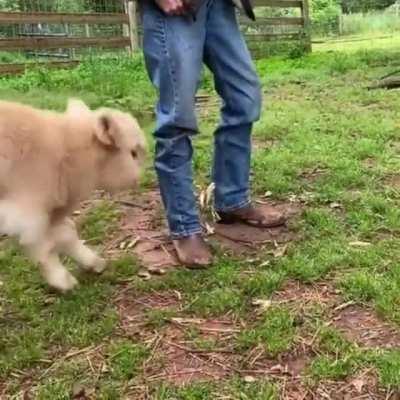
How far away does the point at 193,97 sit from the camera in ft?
10.5

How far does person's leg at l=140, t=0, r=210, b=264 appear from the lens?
10.2 feet

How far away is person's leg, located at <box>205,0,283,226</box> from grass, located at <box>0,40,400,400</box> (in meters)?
0.33

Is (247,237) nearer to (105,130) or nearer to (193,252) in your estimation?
(193,252)

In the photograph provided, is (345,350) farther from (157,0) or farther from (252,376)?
(157,0)

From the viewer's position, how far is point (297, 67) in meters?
11.5

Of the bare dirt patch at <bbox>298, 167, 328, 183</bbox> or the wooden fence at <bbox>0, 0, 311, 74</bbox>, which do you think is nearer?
the bare dirt patch at <bbox>298, 167, 328, 183</bbox>

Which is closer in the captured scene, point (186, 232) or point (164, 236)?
point (186, 232)

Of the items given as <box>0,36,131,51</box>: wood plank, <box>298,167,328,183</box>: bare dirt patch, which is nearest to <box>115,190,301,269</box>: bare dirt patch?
<box>298,167,328,183</box>: bare dirt patch

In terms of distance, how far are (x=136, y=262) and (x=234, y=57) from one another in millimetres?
1014

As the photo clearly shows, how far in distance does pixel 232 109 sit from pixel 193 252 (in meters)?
0.72

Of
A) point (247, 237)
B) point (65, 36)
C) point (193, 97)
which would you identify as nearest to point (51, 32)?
point (65, 36)

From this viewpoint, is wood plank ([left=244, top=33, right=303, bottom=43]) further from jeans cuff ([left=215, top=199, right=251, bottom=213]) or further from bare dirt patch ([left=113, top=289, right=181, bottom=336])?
bare dirt patch ([left=113, top=289, right=181, bottom=336])

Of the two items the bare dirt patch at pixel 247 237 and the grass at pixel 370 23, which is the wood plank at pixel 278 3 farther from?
the bare dirt patch at pixel 247 237

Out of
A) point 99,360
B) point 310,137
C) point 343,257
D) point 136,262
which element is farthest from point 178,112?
point 310,137
